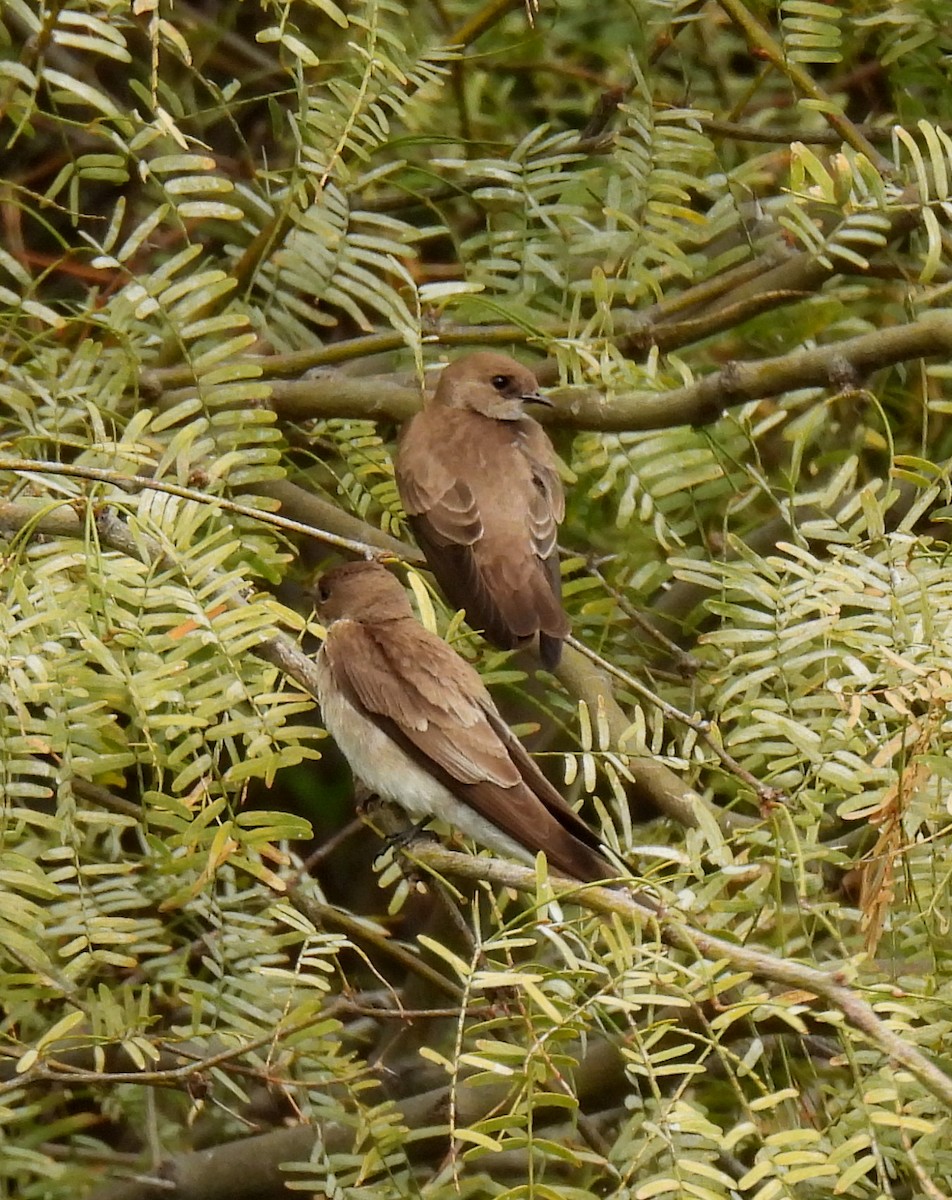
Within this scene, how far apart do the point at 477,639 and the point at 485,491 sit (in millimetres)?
555

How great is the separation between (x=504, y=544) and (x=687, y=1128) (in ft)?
7.64

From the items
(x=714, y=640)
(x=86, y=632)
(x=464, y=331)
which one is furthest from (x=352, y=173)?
(x=86, y=632)

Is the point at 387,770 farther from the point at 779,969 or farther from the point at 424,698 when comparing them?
the point at 779,969

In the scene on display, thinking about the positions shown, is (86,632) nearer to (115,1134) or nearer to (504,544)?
(504,544)

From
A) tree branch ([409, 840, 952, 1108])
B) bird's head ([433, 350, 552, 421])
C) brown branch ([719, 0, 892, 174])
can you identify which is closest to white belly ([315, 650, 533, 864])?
tree branch ([409, 840, 952, 1108])

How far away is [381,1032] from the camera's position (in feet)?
15.4

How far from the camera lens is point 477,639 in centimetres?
383

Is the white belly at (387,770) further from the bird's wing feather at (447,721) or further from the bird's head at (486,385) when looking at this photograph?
the bird's head at (486,385)

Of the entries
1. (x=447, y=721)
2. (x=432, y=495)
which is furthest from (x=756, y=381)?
(x=432, y=495)

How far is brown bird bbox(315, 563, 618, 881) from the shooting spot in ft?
9.87

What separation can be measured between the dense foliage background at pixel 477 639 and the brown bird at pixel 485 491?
0.30 ft

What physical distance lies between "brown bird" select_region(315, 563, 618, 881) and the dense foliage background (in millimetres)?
97

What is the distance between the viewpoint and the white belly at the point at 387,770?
3178mm

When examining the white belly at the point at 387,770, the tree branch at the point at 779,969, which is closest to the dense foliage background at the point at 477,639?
the tree branch at the point at 779,969
